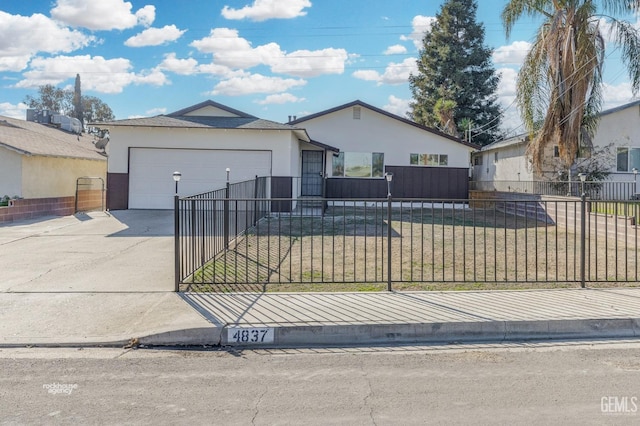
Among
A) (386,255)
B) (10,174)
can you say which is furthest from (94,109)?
(386,255)

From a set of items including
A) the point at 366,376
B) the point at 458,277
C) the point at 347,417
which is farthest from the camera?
the point at 458,277

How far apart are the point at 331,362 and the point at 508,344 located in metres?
2.00

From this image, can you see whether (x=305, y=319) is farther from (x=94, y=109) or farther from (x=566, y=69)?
(x=94, y=109)

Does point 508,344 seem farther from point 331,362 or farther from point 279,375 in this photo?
point 279,375

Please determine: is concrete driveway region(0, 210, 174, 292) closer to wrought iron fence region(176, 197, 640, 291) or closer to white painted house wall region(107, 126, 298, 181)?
wrought iron fence region(176, 197, 640, 291)

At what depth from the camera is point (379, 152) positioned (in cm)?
2306

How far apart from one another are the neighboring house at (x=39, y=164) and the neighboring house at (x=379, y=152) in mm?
10052

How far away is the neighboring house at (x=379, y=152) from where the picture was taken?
22953mm

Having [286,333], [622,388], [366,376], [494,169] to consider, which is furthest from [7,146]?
[494,169]

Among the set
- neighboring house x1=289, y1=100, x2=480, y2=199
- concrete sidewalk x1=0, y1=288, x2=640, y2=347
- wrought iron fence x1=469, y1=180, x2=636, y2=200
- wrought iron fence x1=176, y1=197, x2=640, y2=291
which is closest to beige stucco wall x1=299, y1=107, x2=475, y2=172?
neighboring house x1=289, y1=100, x2=480, y2=199

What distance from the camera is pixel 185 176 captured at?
18.2m

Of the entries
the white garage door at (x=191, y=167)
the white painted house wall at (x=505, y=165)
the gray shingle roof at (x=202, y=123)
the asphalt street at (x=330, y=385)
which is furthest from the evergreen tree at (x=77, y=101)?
the asphalt street at (x=330, y=385)

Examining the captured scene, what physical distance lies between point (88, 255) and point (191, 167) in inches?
348

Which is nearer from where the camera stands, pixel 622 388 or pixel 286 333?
pixel 622 388
